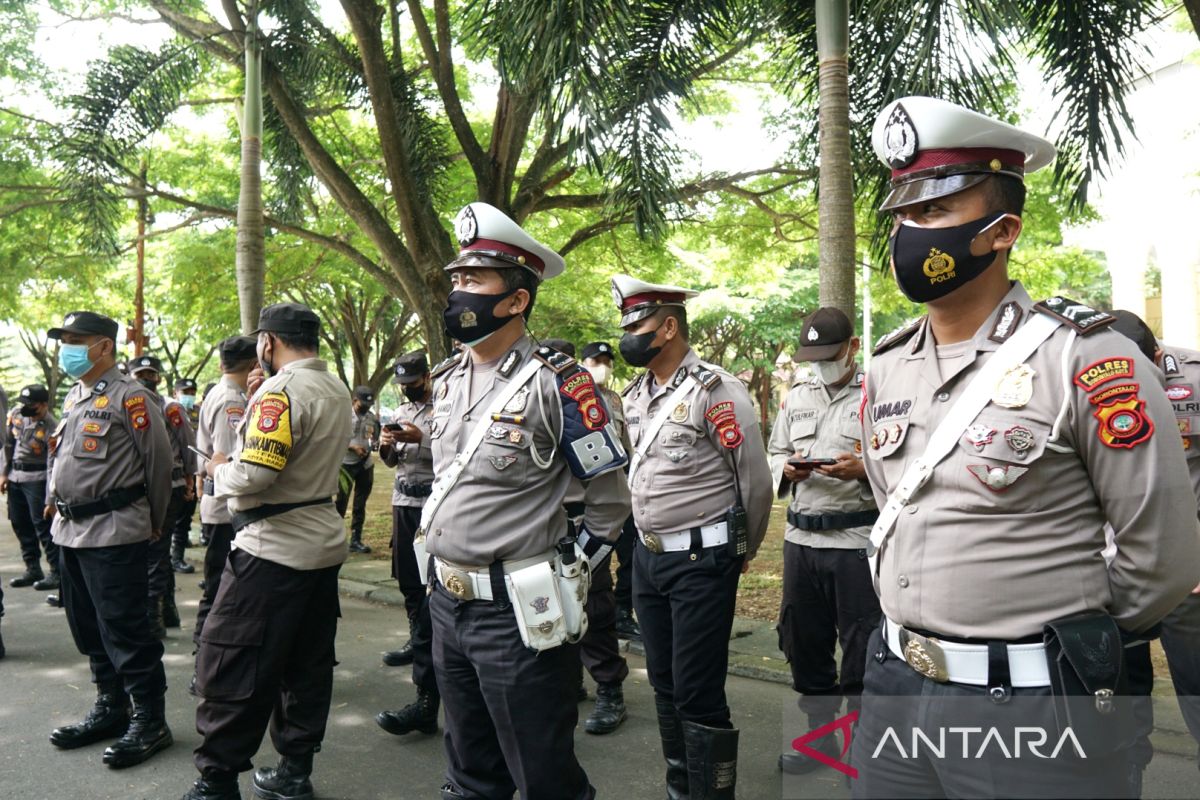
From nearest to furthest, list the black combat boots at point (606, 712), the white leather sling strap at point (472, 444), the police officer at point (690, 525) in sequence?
the white leather sling strap at point (472, 444)
the police officer at point (690, 525)
the black combat boots at point (606, 712)

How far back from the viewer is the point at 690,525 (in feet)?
13.8

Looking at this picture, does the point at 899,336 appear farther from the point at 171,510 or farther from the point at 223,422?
the point at 171,510

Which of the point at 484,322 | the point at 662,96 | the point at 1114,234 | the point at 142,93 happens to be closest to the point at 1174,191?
the point at 1114,234

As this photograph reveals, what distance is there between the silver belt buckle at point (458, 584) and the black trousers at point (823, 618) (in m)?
1.96

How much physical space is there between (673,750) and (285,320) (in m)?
2.61

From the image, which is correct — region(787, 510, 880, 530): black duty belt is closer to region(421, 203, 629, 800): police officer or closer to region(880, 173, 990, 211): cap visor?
Answer: region(421, 203, 629, 800): police officer

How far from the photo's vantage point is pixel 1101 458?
2090 millimetres

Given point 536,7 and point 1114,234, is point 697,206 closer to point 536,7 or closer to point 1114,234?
point 536,7

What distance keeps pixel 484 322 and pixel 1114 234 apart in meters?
28.7

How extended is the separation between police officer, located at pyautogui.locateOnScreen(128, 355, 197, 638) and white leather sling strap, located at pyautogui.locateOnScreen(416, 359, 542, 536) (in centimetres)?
443

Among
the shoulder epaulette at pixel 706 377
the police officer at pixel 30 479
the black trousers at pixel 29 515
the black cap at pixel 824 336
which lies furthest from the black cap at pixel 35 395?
the black cap at pixel 824 336

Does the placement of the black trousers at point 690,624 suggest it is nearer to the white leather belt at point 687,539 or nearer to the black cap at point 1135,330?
the white leather belt at point 687,539

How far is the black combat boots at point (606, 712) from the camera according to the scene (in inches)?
204

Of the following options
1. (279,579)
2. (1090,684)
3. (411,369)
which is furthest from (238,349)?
(1090,684)
